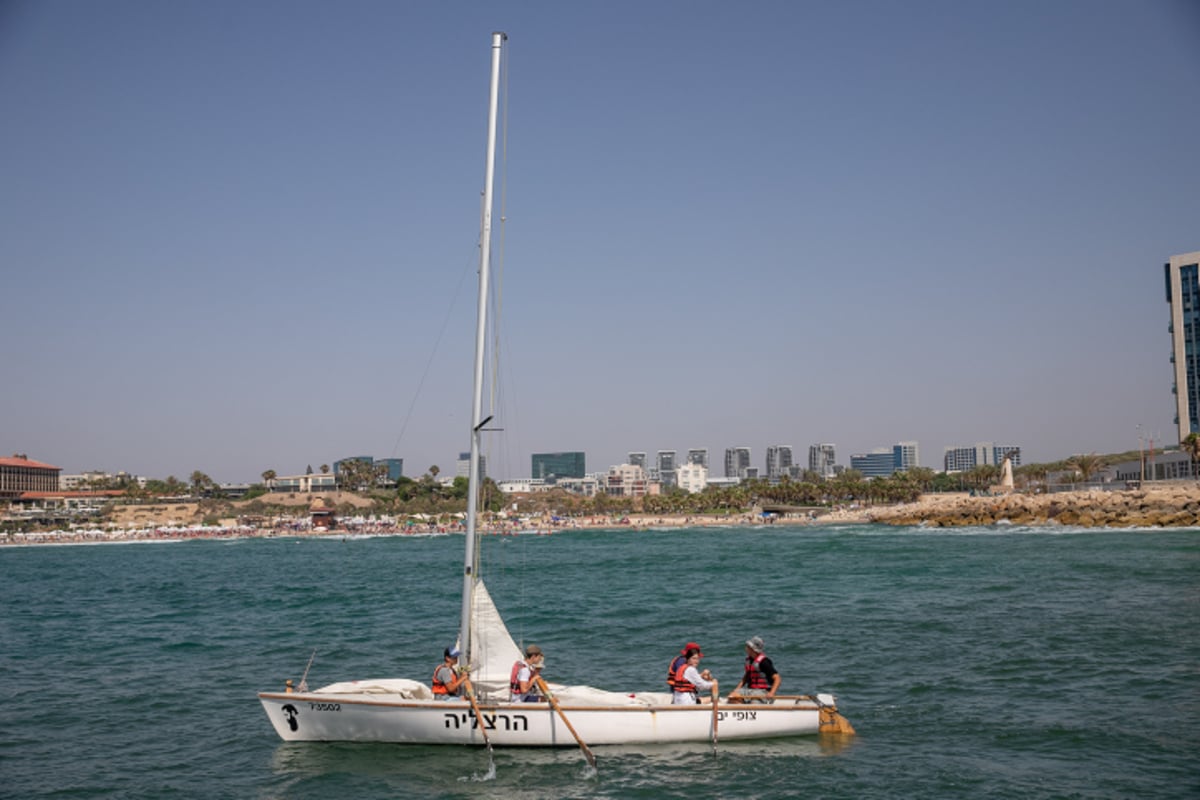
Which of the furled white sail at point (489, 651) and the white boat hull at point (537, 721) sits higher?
the furled white sail at point (489, 651)

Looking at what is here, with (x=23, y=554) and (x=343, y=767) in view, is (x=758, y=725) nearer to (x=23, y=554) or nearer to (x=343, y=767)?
(x=343, y=767)

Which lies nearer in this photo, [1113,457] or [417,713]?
[417,713]

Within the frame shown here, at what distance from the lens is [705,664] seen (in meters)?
27.2

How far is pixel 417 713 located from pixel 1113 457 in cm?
19517

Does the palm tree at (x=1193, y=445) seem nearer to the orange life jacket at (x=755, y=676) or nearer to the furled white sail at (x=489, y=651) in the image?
the orange life jacket at (x=755, y=676)

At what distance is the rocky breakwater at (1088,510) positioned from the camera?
89.0 m

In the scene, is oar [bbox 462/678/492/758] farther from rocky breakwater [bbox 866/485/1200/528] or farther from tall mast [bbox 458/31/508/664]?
rocky breakwater [bbox 866/485/1200/528]

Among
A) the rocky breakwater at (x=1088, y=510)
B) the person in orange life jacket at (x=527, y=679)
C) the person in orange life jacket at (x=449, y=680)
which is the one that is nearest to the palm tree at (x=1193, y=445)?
the rocky breakwater at (x=1088, y=510)

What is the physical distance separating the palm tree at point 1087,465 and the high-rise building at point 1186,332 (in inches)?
975

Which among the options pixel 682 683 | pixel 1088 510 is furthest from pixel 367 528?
pixel 682 683

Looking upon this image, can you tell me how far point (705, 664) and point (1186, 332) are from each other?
135 meters

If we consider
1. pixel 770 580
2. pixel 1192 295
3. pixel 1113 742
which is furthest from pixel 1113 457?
pixel 1113 742

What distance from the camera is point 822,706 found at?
18797 millimetres

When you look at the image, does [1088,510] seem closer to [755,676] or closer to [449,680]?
[755,676]
